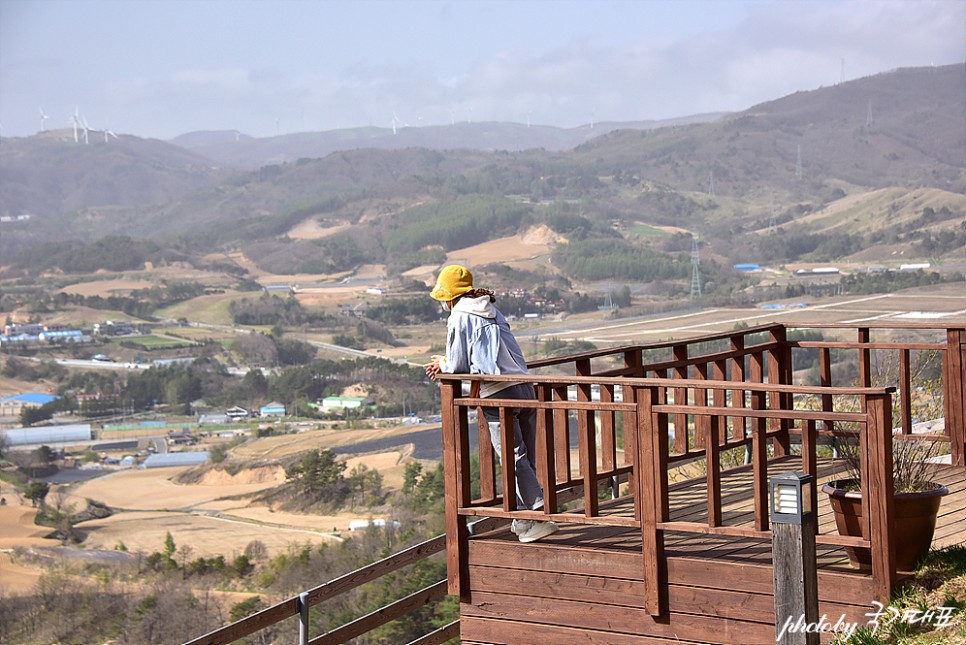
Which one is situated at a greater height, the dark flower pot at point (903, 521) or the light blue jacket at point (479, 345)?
the light blue jacket at point (479, 345)

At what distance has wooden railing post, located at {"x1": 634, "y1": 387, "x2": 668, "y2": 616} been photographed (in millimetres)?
5559

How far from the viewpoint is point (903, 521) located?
534 cm

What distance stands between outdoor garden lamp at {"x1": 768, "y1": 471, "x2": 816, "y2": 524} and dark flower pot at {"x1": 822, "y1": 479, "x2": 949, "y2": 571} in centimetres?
50

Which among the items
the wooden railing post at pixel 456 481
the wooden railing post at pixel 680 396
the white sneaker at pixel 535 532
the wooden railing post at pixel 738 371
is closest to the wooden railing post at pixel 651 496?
the white sneaker at pixel 535 532

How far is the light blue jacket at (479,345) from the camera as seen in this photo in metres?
6.22

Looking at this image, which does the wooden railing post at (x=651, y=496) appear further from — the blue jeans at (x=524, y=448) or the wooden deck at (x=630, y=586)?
the blue jeans at (x=524, y=448)

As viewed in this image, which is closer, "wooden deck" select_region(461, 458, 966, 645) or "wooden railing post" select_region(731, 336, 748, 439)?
"wooden deck" select_region(461, 458, 966, 645)

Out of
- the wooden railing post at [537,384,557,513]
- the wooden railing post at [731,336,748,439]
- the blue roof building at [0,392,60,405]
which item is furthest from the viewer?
the blue roof building at [0,392,60,405]

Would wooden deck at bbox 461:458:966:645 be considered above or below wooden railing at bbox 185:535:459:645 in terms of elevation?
above

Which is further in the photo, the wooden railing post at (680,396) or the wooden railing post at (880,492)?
the wooden railing post at (680,396)

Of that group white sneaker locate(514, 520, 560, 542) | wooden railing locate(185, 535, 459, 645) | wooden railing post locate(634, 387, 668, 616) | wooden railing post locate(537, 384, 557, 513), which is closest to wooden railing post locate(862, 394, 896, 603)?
wooden railing post locate(634, 387, 668, 616)

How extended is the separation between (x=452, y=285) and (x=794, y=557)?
229cm

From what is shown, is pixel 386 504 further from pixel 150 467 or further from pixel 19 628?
pixel 150 467

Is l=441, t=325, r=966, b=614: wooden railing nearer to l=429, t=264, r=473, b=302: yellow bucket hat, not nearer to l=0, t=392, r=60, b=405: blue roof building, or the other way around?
l=429, t=264, r=473, b=302: yellow bucket hat
